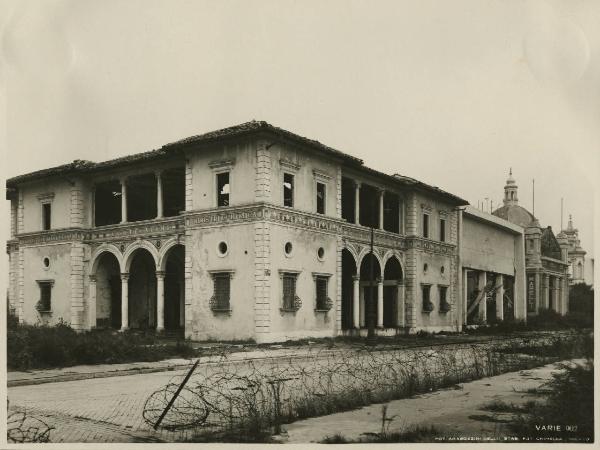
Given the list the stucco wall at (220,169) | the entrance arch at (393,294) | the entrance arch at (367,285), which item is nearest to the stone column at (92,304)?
the stucco wall at (220,169)

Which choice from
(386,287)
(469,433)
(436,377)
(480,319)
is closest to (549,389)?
(436,377)

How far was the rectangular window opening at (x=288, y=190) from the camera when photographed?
25.7m

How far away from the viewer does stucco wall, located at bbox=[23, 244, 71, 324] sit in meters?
31.2

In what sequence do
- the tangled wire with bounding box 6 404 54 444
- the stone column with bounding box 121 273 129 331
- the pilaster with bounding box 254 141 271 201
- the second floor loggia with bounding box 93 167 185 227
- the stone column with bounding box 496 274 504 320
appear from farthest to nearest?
the stone column with bounding box 496 274 504 320, the second floor loggia with bounding box 93 167 185 227, the stone column with bounding box 121 273 129 331, the pilaster with bounding box 254 141 271 201, the tangled wire with bounding box 6 404 54 444

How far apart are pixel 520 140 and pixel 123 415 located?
332 inches

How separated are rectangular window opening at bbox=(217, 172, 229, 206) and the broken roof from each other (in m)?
1.51

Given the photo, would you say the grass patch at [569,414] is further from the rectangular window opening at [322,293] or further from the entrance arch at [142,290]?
the entrance arch at [142,290]

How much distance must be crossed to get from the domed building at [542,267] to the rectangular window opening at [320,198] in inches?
966

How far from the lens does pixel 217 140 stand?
2503 centimetres

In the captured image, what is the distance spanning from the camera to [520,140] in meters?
12.3

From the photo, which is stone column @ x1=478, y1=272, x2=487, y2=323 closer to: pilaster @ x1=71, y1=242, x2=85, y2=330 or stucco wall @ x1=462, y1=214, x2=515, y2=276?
stucco wall @ x1=462, y1=214, x2=515, y2=276

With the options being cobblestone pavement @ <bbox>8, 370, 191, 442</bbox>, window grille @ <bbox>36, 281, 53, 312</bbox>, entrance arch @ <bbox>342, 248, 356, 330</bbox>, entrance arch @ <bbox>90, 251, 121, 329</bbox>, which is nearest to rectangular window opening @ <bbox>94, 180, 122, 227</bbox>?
entrance arch @ <bbox>90, 251, 121, 329</bbox>

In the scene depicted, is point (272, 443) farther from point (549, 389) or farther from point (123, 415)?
point (549, 389)
